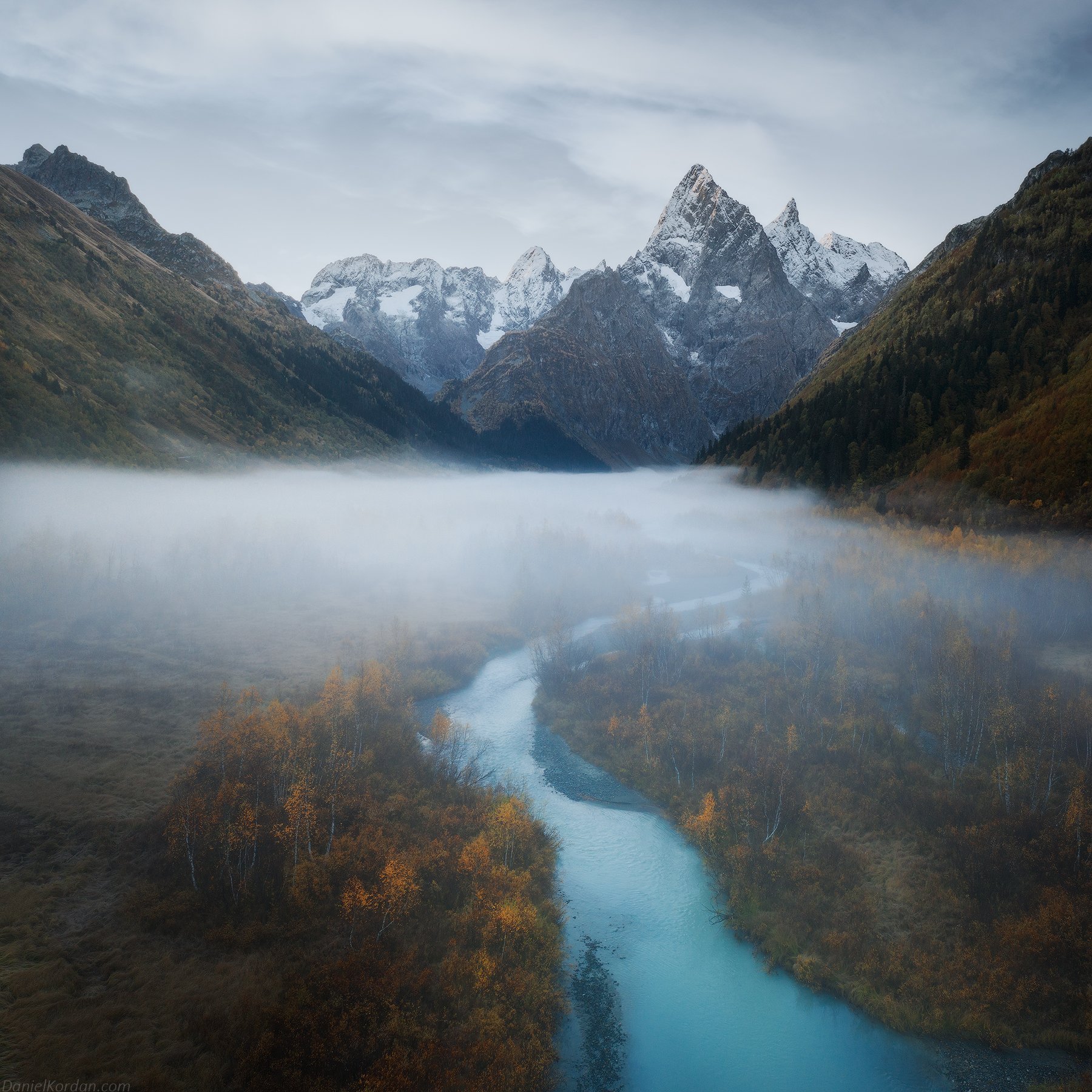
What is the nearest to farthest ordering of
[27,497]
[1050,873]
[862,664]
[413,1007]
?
[413,1007] → [1050,873] → [862,664] → [27,497]

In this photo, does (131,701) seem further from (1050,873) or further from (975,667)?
(975,667)

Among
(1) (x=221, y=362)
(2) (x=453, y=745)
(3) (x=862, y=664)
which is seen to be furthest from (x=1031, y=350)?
(1) (x=221, y=362)

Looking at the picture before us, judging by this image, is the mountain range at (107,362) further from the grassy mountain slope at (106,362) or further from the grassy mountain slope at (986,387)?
the grassy mountain slope at (986,387)

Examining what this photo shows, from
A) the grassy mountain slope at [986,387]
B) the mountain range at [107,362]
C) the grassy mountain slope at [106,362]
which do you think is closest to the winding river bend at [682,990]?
the grassy mountain slope at [986,387]

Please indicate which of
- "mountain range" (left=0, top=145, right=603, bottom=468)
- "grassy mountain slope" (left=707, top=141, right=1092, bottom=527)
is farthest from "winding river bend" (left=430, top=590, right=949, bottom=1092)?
"mountain range" (left=0, top=145, right=603, bottom=468)

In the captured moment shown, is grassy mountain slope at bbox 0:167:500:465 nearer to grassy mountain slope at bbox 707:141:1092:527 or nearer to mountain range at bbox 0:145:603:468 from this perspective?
mountain range at bbox 0:145:603:468
